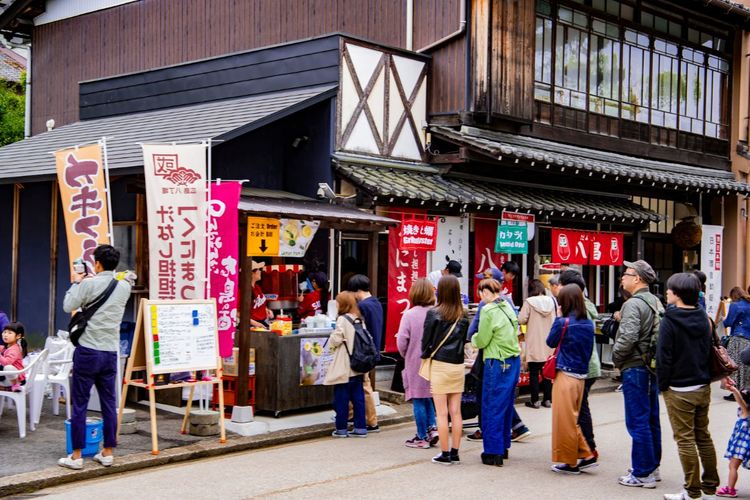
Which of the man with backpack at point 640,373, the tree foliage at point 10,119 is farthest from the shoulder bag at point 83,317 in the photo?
the tree foliage at point 10,119

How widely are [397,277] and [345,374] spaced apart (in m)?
4.23

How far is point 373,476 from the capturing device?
8.50 meters

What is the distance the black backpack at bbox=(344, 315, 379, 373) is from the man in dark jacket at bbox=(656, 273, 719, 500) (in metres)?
3.78

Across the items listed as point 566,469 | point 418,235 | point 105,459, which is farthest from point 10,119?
point 566,469

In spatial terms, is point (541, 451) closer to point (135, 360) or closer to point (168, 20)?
point (135, 360)

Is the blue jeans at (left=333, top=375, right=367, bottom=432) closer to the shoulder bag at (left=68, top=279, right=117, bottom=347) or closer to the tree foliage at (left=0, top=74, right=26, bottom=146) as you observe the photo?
the shoulder bag at (left=68, top=279, right=117, bottom=347)

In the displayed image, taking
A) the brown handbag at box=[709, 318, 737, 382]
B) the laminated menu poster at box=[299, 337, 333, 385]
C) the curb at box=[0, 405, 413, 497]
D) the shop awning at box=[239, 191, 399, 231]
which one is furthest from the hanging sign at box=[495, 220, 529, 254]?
the brown handbag at box=[709, 318, 737, 382]

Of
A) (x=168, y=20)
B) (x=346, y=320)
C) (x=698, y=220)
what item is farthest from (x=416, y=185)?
(x=698, y=220)

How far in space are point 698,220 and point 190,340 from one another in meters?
15.9

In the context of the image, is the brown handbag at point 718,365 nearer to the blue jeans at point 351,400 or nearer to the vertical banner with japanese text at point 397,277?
the blue jeans at point 351,400

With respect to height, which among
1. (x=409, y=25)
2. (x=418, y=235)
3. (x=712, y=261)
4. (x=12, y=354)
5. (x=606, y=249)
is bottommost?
(x=12, y=354)

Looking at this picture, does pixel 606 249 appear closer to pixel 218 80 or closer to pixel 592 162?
pixel 592 162

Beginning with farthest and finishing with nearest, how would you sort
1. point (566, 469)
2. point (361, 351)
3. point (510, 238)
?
point (510, 238) < point (361, 351) < point (566, 469)

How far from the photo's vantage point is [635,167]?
18953mm
